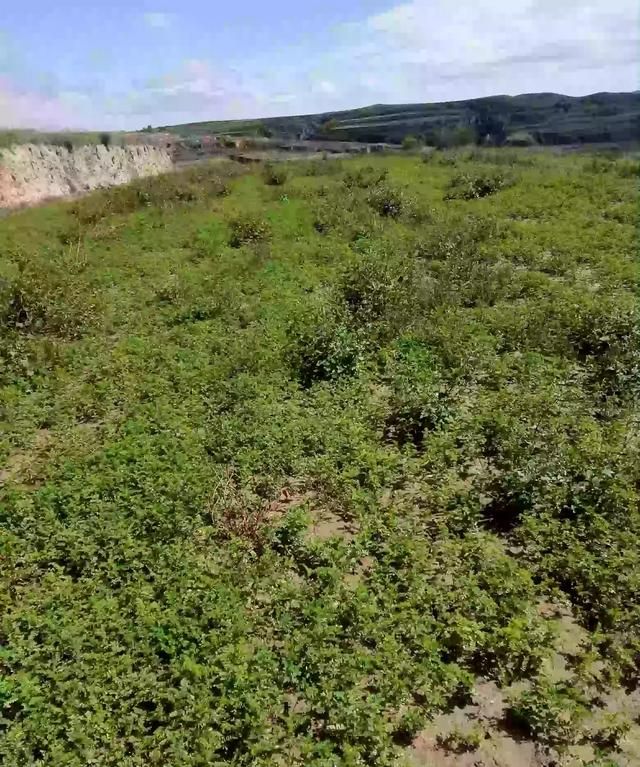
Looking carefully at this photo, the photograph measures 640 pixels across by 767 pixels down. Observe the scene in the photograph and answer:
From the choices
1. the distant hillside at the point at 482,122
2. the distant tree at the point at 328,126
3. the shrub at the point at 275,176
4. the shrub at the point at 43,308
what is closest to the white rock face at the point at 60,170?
the shrub at the point at 275,176

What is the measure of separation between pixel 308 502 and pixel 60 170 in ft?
53.4

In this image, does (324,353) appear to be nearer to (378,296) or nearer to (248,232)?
(378,296)

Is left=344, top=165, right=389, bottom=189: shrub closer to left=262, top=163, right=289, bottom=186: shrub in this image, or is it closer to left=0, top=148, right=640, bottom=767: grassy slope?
left=262, top=163, right=289, bottom=186: shrub

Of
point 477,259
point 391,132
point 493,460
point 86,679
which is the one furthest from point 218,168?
point 86,679

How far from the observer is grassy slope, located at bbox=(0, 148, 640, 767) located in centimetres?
353

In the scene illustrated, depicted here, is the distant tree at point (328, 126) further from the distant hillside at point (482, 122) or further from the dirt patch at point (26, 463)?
the dirt patch at point (26, 463)

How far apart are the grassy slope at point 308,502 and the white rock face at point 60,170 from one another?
21.1 feet

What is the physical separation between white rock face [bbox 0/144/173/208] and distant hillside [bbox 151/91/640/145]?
28.5ft

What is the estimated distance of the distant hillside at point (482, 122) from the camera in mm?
21969

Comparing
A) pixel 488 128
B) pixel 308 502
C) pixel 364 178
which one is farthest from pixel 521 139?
pixel 308 502

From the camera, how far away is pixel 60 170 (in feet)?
59.2

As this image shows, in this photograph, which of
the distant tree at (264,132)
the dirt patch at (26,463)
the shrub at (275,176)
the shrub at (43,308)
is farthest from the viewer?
the distant tree at (264,132)

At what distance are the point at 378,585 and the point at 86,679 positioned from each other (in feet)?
6.19

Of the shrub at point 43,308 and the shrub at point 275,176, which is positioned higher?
the shrub at point 275,176
